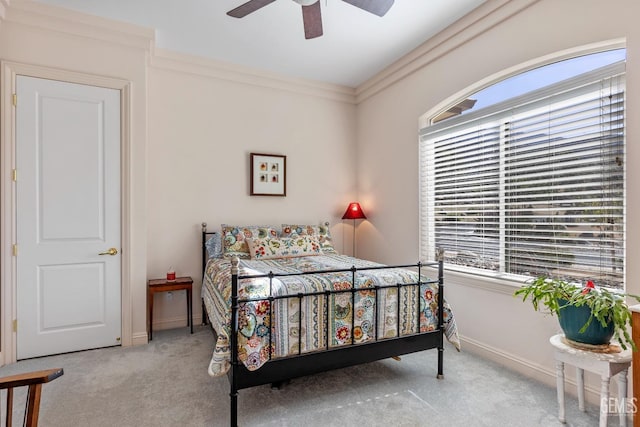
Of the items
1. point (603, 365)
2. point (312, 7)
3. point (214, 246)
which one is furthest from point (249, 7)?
point (603, 365)

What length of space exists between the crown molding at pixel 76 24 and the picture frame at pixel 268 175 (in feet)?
5.17

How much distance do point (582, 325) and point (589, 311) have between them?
97 millimetres

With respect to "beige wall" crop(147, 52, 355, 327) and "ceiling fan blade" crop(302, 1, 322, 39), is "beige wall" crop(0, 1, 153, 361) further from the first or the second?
"ceiling fan blade" crop(302, 1, 322, 39)

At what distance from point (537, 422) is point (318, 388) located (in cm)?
134

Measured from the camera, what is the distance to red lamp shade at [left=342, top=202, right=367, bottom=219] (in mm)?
4410

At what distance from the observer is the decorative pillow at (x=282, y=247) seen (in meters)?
3.49

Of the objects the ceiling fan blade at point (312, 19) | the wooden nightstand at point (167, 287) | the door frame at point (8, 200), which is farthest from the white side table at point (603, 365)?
the door frame at point (8, 200)

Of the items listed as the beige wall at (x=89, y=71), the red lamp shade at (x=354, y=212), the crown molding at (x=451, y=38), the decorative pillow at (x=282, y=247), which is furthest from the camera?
the red lamp shade at (x=354, y=212)

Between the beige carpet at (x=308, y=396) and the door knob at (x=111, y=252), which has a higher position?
the door knob at (x=111, y=252)

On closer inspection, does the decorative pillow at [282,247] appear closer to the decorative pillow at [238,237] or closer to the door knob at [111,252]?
the decorative pillow at [238,237]

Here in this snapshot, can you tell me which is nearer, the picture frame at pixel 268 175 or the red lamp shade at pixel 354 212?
the picture frame at pixel 268 175

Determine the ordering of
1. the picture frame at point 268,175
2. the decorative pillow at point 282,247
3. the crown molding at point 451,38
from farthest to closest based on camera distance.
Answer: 1. the picture frame at point 268,175
2. the decorative pillow at point 282,247
3. the crown molding at point 451,38

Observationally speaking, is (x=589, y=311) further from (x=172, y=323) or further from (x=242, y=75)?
(x=242, y=75)

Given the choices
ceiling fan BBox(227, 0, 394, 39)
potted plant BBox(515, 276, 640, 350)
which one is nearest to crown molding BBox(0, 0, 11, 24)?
ceiling fan BBox(227, 0, 394, 39)
